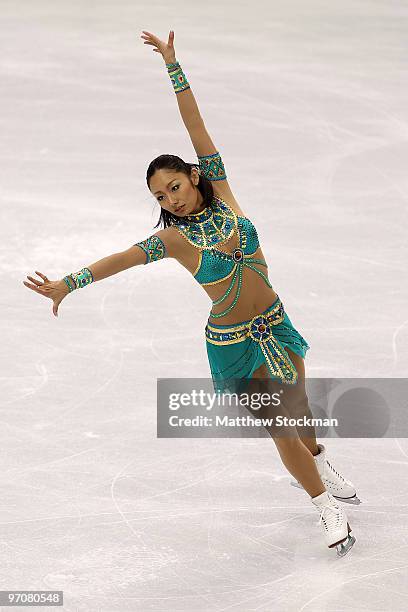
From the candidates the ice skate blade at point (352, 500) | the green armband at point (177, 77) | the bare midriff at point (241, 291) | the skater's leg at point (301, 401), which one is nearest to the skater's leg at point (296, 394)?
the skater's leg at point (301, 401)

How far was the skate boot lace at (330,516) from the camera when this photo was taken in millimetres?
3977

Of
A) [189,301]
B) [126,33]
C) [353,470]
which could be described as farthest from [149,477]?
[126,33]

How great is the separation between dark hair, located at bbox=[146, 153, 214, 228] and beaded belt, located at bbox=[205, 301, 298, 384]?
0.46 m

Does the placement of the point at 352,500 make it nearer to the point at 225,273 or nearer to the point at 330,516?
the point at 330,516

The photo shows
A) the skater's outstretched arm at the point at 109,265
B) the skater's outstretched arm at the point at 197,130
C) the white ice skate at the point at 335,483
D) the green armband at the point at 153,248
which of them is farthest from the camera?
the white ice skate at the point at 335,483

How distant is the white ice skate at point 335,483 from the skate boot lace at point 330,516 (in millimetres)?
289

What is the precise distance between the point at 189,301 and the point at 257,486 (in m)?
1.97

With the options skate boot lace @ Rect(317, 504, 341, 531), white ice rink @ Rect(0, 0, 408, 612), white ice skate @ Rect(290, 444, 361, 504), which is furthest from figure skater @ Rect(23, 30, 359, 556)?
white ice rink @ Rect(0, 0, 408, 612)

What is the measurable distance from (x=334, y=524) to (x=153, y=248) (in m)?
1.22

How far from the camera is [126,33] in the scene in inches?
440

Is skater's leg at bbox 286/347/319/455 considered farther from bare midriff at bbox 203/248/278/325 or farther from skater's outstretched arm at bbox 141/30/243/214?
skater's outstretched arm at bbox 141/30/243/214

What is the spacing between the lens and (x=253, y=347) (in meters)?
3.98

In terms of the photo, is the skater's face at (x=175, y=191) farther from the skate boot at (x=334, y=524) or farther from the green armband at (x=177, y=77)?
the skate boot at (x=334, y=524)

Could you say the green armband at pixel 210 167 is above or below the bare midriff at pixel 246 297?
above
